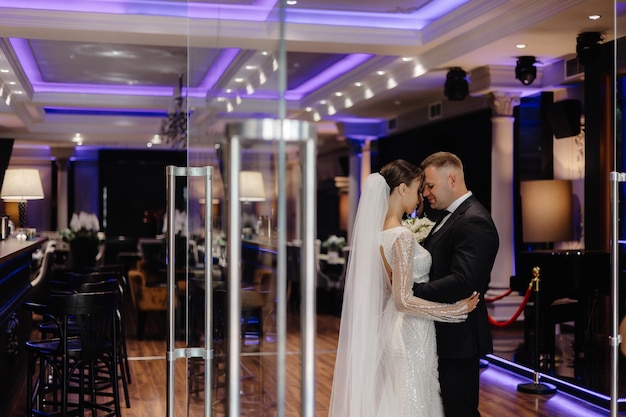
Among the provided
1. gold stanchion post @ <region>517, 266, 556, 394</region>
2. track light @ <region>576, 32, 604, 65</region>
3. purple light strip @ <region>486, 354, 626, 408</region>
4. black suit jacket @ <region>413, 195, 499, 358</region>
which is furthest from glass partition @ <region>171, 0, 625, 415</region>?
track light @ <region>576, 32, 604, 65</region>

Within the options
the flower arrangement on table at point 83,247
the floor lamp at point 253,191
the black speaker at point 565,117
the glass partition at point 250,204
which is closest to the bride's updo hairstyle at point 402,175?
the glass partition at point 250,204

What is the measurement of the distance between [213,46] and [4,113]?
11957 mm

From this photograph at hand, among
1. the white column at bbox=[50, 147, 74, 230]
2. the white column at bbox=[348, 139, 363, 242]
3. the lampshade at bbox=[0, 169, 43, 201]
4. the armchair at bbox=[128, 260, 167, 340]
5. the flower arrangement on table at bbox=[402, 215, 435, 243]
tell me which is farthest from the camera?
the white column at bbox=[50, 147, 74, 230]

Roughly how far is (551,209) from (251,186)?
27.3ft

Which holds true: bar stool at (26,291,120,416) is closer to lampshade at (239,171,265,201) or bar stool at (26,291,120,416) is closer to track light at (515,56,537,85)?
lampshade at (239,171,265,201)

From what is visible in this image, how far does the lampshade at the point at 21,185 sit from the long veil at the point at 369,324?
5823mm

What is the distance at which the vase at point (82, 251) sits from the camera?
12555mm

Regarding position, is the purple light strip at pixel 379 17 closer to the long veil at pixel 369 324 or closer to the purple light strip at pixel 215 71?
the long veil at pixel 369 324

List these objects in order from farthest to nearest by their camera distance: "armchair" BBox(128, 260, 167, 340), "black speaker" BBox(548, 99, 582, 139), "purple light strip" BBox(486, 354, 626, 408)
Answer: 1. "armchair" BBox(128, 260, 167, 340)
2. "black speaker" BBox(548, 99, 582, 139)
3. "purple light strip" BBox(486, 354, 626, 408)

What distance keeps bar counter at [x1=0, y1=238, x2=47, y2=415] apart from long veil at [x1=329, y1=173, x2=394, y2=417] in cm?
241

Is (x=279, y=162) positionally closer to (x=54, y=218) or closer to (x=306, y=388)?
(x=306, y=388)

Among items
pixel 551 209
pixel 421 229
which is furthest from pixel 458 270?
pixel 551 209

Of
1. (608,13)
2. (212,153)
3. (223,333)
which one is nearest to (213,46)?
(212,153)

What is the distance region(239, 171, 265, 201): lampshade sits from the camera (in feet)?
5.51
